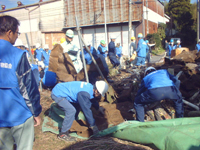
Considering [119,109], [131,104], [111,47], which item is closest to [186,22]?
[111,47]

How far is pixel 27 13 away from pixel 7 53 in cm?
2605

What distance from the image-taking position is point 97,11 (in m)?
21.5

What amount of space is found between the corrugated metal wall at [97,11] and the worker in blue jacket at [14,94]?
18634 millimetres

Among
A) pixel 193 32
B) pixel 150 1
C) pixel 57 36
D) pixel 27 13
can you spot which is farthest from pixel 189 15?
pixel 27 13

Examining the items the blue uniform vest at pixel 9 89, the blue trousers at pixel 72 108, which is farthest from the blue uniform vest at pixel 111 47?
the blue uniform vest at pixel 9 89

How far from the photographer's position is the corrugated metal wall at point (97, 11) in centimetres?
1961

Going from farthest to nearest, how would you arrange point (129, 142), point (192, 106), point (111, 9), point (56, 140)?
1. point (111, 9)
2. point (192, 106)
3. point (56, 140)
4. point (129, 142)

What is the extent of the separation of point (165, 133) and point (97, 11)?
2053 cm

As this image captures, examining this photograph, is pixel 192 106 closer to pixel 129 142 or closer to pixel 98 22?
pixel 129 142

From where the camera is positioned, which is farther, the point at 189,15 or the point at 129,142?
the point at 189,15

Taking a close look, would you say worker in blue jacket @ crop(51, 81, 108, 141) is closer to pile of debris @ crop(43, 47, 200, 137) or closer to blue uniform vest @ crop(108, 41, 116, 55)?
pile of debris @ crop(43, 47, 200, 137)

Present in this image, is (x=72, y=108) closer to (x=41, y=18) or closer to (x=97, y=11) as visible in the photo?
(x=97, y=11)

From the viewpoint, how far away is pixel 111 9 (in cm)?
2053

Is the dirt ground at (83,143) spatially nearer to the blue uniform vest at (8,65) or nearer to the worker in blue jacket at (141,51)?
the blue uniform vest at (8,65)
